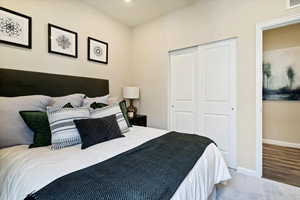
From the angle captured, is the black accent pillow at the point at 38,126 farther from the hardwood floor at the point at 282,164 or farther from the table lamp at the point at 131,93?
the hardwood floor at the point at 282,164

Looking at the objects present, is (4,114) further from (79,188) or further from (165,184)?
(165,184)

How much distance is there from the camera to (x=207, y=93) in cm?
277

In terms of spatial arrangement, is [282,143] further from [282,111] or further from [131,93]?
[131,93]

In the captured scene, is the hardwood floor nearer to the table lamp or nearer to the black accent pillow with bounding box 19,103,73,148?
the table lamp

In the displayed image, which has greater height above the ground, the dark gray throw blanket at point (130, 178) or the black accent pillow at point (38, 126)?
the black accent pillow at point (38, 126)

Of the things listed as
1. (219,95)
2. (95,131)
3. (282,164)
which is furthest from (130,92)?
(282,164)

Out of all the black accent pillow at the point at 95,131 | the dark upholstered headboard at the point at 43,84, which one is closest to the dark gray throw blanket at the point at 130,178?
the black accent pillow at the point at 95,131

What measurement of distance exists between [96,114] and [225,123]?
2020mm

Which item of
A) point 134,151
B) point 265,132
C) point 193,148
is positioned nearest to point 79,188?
point 134,151

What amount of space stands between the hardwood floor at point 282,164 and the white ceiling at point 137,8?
307 cm

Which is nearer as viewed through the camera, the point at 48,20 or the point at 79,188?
the point at 79,188

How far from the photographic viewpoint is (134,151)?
1323 mm

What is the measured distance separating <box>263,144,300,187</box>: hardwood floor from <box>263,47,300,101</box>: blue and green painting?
3.80ft

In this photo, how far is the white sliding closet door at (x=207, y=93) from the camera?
8.30 ft
